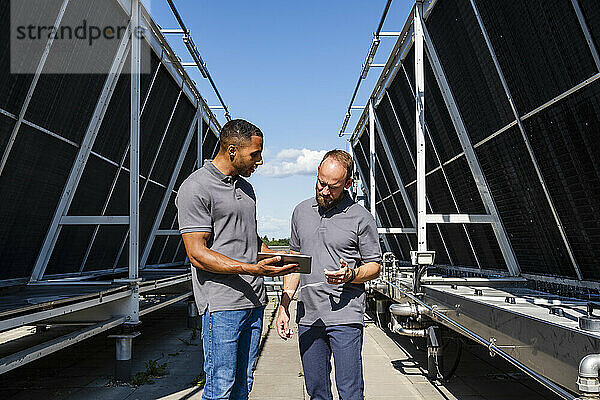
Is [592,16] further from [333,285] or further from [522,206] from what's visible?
[333,285]

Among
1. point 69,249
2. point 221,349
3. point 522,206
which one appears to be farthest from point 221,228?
point 69,249

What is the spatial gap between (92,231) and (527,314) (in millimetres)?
6747

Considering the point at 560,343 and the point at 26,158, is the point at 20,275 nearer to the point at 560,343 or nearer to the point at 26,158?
the point at 26,158

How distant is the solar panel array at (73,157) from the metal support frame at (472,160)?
12.8 ft

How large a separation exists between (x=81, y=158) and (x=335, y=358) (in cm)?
534

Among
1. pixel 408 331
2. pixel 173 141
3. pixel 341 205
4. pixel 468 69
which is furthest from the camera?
pixel 173 141

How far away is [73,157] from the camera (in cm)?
757

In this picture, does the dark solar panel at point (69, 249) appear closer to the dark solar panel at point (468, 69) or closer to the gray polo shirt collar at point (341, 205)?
the gray polo shirt collar at point (341, 205)

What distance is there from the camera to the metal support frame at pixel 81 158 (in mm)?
7344

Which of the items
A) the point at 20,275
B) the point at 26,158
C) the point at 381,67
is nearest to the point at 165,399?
the point at 20,275

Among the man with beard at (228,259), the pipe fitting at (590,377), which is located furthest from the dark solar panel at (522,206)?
the man with beard at (228,259)

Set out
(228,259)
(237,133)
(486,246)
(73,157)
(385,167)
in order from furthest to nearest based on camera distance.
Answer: (385,167), (486,246), (73,157), (237,133), (228,259)

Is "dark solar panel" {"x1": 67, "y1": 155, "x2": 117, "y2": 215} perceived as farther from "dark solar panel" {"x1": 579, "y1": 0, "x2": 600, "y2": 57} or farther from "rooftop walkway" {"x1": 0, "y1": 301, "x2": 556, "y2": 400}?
"dark solar panel" {"x1": 579, "y1": 0, "x2": 600, "y2": 57}

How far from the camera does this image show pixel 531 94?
5.45 metres
